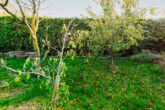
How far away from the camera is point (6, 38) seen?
8859mm

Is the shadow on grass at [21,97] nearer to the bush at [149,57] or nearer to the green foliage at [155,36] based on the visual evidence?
the bush at [149,57]

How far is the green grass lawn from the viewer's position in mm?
3076

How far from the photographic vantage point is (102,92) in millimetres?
3707

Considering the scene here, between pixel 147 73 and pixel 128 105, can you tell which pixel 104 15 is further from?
pixel 128 105

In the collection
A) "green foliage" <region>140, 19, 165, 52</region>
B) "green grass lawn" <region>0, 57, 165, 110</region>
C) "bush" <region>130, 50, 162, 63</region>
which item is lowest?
"green grass lawn" <region>0, 57, 165, 110</region>

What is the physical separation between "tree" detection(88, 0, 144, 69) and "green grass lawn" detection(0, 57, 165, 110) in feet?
4.29

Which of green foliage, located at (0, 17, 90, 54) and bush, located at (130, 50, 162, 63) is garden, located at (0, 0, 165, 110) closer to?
bush, located at (130, 50, 162, 63)

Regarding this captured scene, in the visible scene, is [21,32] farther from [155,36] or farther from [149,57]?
[155,36]

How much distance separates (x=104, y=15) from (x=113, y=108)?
11.7ft

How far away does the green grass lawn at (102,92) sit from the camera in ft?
10.1

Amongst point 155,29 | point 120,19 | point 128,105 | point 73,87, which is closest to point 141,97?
point 128,105

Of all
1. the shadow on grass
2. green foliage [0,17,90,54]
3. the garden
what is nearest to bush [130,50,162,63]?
the garden

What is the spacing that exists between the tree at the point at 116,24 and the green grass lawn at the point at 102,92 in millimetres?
1308

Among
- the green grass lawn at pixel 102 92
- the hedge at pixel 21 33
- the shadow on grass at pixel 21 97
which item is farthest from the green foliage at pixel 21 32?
the shadow on grass at pixel 21 97
